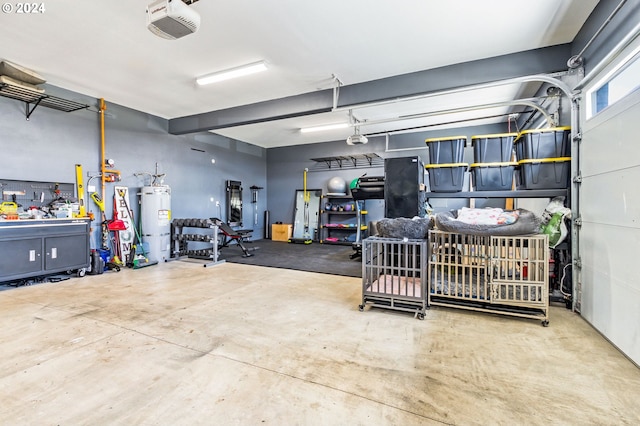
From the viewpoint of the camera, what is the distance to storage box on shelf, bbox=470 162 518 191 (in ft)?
11.6

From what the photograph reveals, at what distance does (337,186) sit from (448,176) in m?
5.35

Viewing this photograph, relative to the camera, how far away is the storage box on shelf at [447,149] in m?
3.68

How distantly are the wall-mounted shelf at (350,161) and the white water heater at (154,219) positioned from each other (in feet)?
16.1

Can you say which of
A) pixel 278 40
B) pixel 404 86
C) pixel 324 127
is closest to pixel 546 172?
pixel 404 86

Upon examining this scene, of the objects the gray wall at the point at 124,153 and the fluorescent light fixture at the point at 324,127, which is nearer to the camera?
the gray wall at the point at 124,153

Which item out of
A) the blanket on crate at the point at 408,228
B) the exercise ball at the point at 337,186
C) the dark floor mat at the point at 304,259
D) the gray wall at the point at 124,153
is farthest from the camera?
the exercise ball at the point at 337,186

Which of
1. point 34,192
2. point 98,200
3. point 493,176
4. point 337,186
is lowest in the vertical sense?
point 98,200

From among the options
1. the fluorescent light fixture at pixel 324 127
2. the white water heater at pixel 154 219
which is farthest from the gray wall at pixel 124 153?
the fluorescent light fixture at pixel 324 127

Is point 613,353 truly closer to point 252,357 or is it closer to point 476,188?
point 476,188

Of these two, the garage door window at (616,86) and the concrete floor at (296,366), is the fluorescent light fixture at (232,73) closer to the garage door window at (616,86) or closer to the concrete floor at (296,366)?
the concrete floor at (296,366)

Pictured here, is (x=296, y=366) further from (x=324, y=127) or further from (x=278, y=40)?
(x=324, y=127)

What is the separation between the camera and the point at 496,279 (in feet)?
10.2

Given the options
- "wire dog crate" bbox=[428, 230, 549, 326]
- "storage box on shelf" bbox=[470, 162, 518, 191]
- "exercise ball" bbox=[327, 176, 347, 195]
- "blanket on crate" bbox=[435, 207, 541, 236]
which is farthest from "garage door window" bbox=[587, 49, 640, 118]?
"exercise ball" bbox=[327, 176, 347, 195]

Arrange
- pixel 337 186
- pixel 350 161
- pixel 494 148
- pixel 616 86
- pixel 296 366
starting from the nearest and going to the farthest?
pixel 296 366, pixel 616 86, pixel 494 148, pixel 337 186, pixel 350 161
